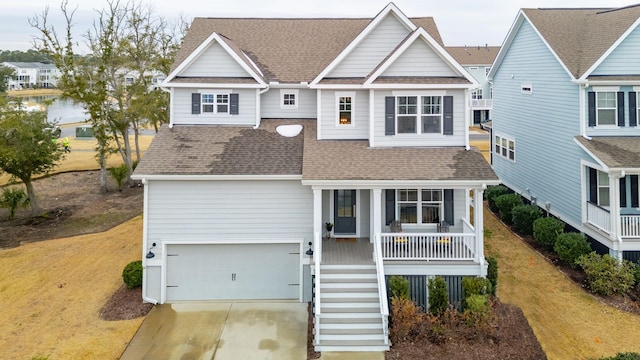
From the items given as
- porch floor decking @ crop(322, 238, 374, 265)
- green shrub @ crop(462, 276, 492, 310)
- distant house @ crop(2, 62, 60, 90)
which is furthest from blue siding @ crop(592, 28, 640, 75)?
distant house @ crop(2, 62, 60, 90)

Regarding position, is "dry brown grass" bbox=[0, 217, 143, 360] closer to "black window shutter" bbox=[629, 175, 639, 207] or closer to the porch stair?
the porch stair

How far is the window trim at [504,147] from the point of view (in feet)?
83.8

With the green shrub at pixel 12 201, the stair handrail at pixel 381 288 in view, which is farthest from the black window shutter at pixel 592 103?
the green shrub at pixel 12 201

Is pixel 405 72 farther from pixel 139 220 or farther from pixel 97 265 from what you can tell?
pixel 139 220

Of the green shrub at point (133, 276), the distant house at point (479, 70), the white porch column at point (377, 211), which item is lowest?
the green shrub at point (133, 276)

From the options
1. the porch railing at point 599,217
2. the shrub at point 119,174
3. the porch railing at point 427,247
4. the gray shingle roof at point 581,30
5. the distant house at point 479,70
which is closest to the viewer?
the porch railing at point 427,247

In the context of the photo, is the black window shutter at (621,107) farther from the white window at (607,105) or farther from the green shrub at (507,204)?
the green shrub at (507,204)

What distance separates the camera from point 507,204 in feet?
74.0

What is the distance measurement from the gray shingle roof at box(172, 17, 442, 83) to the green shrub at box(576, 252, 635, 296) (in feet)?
33.6

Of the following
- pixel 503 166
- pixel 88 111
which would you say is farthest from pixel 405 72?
pixel 88 111

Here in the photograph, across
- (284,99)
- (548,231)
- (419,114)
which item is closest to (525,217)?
(548,231)

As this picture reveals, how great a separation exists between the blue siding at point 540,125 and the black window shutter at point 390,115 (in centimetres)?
781

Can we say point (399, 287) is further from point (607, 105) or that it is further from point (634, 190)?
point (607, 105)

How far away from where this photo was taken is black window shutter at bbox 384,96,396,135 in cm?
1624
